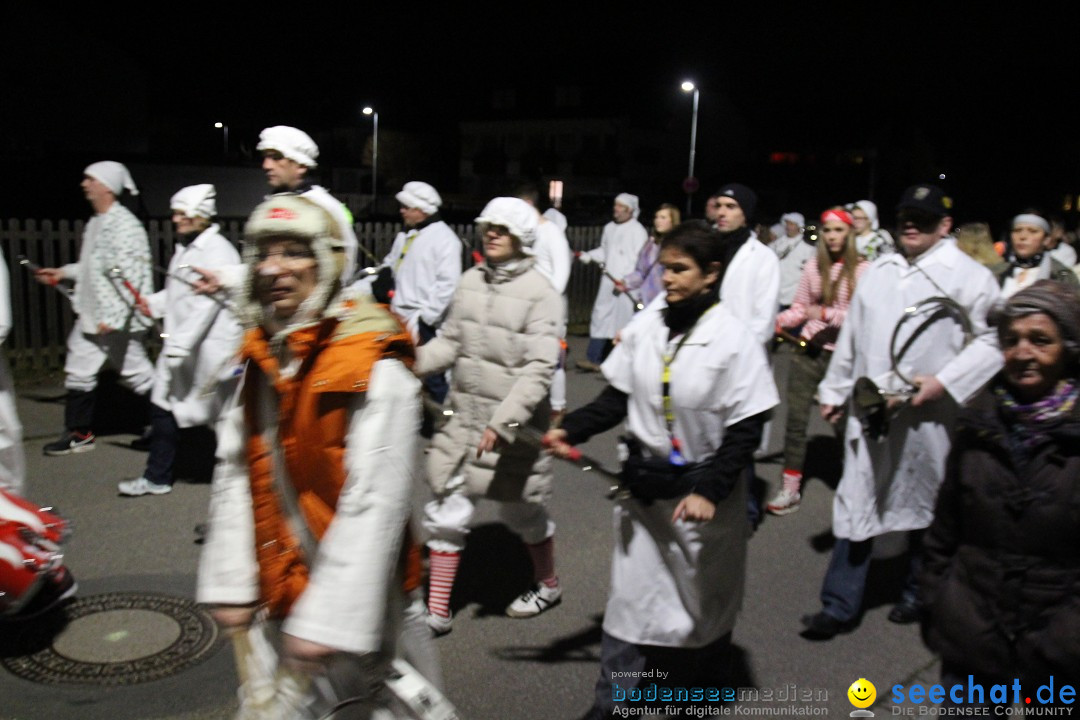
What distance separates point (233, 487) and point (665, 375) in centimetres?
165

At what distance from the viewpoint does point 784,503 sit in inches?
259

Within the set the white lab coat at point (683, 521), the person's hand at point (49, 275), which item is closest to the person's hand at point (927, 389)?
the white lab coat at point (683, 521)

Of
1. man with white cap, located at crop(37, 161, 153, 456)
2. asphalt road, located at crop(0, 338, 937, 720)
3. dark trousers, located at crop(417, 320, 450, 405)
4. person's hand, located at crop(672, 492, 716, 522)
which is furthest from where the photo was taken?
dark trousers, located at crop(417, 320, 450, 405)

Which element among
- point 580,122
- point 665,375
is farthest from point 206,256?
point 580,122

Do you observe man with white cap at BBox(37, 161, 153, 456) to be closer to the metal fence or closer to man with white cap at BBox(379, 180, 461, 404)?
man with white cap at BBox(379, 180, 461, 404)

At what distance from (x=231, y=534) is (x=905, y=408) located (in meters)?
3.39

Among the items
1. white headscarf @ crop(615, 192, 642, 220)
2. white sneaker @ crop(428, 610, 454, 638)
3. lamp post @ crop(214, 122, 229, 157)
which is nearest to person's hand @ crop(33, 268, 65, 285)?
white sneaker @ crop(428, 610, 454, 638)

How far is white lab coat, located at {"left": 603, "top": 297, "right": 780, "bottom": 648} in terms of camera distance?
11.4 feet

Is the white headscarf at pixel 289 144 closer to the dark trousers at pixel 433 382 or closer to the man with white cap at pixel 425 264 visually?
the man with white cap at pixel 425 264

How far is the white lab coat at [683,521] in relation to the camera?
348cm

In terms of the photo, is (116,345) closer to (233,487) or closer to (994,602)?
(233,487)

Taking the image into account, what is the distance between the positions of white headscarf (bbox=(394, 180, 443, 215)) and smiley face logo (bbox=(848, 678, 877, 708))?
482 centimetres

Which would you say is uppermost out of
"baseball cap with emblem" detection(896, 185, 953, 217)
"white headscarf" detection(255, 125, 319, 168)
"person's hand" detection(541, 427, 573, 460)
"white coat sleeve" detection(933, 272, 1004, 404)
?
"white headscarf" detection(255, 125, 319, 168)

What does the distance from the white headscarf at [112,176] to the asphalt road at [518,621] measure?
1958mm
